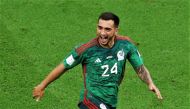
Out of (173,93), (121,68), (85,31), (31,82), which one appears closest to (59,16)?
(85,31)

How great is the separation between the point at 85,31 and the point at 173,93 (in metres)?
3.31

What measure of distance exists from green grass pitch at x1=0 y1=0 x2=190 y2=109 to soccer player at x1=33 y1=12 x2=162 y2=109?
235cm

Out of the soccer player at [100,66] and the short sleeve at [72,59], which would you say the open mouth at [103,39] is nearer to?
the soccer player at [100,66]

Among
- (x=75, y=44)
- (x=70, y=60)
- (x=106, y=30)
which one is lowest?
(x=75, y=44)

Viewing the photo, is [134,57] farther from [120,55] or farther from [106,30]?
[106,30]

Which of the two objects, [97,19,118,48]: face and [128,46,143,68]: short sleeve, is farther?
[128,46,143,68]: short sleeve

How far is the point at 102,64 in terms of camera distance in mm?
7812

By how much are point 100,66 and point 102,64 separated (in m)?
0.04

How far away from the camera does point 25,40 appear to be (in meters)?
12.7

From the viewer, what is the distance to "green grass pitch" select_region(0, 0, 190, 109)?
1055cm

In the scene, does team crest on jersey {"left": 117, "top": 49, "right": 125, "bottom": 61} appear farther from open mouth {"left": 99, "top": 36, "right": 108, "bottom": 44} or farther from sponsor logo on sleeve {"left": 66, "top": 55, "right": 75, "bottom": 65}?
sponsor logo on sleeve {"left": 66, "top": 55, "right": 75, "bottom": 65}

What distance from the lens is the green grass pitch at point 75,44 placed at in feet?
34.6

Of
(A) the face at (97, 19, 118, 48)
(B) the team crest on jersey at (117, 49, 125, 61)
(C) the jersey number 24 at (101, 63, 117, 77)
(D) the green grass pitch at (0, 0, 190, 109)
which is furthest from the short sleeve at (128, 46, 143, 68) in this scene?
(D) the green grass pitch at (0, 0, 190, 109)

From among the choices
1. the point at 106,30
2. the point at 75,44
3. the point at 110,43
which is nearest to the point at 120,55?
the point at 110,43
